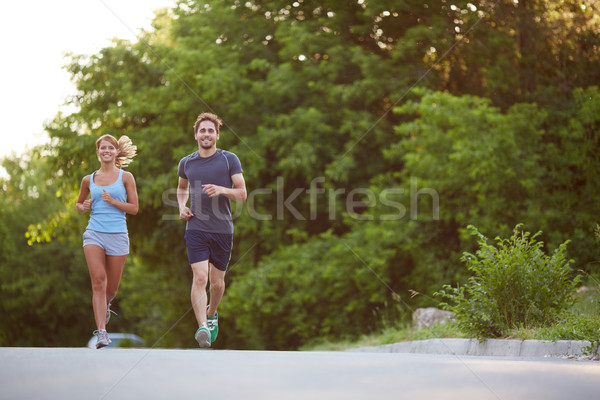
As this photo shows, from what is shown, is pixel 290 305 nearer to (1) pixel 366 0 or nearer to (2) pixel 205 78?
(2) pixel 205 78

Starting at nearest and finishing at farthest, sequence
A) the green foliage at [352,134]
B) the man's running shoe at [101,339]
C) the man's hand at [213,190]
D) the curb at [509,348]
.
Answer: the curb at [509,348]
the man's running shoe at [101,339]
the man's hand at [213,190]
the green foliage at [352,134]

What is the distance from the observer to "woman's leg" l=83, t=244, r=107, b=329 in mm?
8875

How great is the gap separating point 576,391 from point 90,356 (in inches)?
158

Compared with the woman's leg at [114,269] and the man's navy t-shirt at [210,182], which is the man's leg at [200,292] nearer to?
the man's navy t-shirt at [210,182]

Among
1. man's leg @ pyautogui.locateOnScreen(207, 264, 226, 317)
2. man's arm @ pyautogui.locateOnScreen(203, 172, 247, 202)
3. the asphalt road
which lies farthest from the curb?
man's arm @ pyautogui.locateOnScreen(203, 172, 247, 202)

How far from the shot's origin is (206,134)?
926 centimetres

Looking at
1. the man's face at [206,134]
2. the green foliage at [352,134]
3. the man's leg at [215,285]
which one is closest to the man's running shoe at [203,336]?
the man's leg at [215,285]

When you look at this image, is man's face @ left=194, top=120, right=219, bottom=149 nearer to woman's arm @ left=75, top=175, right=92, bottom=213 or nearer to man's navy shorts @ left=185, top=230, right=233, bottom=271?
man's navy shorts @ left=185, top=230, right=233, bottom=271

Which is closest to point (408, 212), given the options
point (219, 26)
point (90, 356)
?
point (219, 26)

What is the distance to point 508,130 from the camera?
19.1 metres

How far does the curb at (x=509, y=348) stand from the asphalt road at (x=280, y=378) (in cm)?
109

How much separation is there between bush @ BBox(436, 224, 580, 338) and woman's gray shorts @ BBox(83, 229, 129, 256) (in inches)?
153

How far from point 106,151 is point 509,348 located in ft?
15.8

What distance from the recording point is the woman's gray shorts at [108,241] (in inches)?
351
